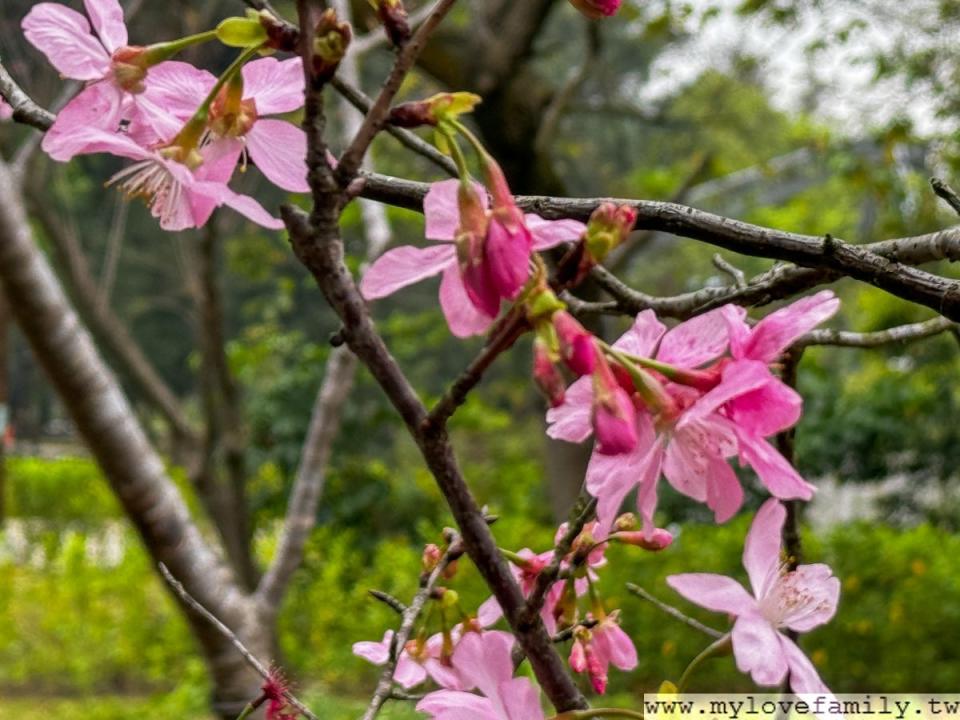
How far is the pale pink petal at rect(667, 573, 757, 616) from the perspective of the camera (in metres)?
0.43

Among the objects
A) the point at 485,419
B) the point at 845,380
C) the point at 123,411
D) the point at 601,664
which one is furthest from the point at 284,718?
the point at 845,380

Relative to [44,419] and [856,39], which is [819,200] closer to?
[856,39]

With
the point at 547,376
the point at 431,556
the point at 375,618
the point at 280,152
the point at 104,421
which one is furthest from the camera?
the point at 375,618

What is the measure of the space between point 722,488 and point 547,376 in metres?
0.13

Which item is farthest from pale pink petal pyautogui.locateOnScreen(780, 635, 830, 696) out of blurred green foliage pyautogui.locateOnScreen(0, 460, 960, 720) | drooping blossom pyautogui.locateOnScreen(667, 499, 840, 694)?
blurred green foliage pyautogui.locateOnScreen(0, 460, 960, 720)

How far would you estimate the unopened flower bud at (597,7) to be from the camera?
0.42 metres

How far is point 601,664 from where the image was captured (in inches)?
23.5

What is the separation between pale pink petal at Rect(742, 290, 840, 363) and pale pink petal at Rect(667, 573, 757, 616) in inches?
3.7

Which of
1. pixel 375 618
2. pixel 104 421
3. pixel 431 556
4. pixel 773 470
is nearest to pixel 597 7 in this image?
pixel 773 470

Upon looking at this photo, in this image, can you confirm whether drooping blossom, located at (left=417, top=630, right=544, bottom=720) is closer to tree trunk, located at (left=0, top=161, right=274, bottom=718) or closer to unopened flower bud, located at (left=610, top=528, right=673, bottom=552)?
unopened flower bud, located at (left=610, top=528, right=673, bottom=552)

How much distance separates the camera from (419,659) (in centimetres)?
59

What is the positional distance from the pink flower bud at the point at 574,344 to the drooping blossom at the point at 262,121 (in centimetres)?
14

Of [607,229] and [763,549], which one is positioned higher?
[607,229]

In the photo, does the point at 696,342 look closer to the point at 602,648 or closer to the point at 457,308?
the point at 457,308
